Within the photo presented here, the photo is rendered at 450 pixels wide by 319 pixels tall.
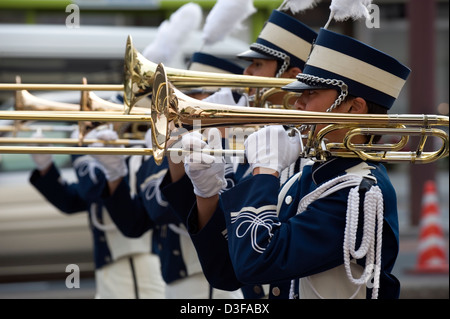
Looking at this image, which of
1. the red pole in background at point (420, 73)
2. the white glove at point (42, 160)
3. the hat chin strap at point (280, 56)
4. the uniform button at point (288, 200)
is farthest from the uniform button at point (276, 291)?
the red pole in background at point (420, 73)

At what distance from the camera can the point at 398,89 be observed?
256cm

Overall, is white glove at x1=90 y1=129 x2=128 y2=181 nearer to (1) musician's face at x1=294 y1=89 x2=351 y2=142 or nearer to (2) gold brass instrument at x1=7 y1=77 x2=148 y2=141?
(2) gold brass instrument at x1=7 y1=77 x2=148 y2=141

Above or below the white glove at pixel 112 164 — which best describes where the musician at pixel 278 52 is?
above

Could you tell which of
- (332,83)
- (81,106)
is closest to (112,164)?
(81,106)

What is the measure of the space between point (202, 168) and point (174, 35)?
2.54 m

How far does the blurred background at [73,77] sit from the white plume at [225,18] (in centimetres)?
213

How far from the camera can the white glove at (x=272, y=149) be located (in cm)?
249

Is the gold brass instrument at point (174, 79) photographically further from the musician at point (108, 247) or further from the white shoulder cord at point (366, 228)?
the musician at point (108, 247)

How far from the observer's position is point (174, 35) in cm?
498

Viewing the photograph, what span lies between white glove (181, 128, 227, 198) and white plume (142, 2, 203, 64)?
7.69 ft

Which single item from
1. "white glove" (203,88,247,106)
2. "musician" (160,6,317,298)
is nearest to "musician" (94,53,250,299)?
"white glove" (203,88,247,106)

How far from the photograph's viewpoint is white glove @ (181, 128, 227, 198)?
2.56m

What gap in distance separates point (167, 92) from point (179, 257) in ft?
5.16
